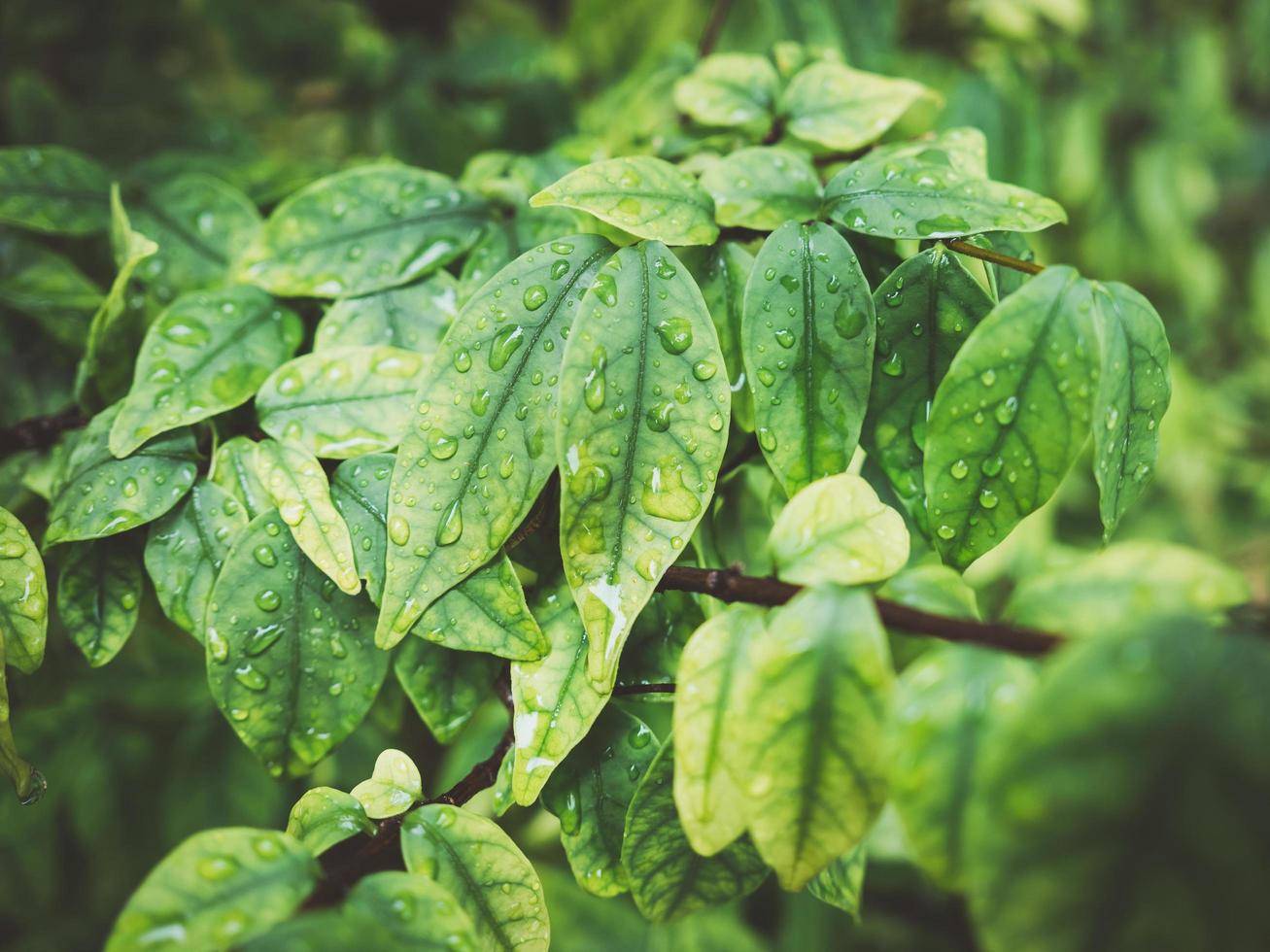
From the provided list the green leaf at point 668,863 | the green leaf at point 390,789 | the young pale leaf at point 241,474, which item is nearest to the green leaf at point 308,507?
the young pale leaf at point 241,474

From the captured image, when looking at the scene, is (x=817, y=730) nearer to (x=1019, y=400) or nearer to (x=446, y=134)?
(x=1019, y=400)

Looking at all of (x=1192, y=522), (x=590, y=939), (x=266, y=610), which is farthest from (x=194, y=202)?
(x=1192, y=522)

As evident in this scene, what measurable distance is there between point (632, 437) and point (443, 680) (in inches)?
9.7

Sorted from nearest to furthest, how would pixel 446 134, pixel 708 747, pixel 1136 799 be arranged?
pixel 1136 799
pixel 708 747
pixel 446 134

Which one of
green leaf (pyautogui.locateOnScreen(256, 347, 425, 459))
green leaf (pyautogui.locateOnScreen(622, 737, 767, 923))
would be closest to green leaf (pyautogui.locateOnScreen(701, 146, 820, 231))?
green leaf (pyautogui.locateOnScreen(256, 347, 425, 459))

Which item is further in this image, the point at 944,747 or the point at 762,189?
the point at 762,189

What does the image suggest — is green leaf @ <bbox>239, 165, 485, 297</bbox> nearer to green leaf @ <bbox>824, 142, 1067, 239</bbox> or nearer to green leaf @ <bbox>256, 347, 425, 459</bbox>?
green leaf @ <bbox>256, 347, 425, 459</bbox>

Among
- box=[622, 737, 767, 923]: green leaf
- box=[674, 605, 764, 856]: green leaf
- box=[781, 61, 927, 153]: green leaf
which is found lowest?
box=[622, 737, 767, 923]: green leaf

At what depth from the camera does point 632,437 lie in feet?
1.61

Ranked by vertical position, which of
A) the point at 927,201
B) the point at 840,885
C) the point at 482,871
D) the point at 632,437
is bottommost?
the point at 840,885

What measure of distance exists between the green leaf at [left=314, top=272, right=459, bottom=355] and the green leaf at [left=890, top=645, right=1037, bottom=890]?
0.45 m

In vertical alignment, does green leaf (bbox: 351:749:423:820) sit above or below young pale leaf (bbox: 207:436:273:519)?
below

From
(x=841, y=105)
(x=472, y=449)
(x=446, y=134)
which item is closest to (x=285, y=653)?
(x=472, y=449)

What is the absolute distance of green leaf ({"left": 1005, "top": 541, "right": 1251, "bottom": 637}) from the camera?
365 millimetres
